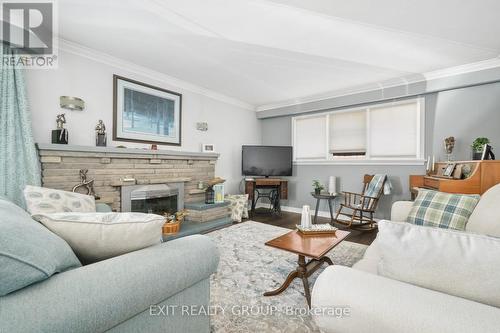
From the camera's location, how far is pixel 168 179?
3.47 meters

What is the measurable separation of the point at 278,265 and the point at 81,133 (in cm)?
285

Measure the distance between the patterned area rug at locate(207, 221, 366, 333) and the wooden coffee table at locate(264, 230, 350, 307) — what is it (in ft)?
0.35

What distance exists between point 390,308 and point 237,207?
3.68m

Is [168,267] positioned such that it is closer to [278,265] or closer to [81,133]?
[278,265]

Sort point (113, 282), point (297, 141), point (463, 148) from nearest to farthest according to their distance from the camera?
point (113, 282), point (463, 148), point (297, 141)

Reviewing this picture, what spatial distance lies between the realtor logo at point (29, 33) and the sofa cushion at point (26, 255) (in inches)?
97.2

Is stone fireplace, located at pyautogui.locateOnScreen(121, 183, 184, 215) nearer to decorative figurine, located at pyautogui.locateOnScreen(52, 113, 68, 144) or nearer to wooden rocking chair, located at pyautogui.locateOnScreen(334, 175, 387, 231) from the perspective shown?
decorative figurine, located at pyautogui.locateOnScreen(52, 113, 68, 144)

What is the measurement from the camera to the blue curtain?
2.20 metres

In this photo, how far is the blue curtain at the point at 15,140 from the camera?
2203mm

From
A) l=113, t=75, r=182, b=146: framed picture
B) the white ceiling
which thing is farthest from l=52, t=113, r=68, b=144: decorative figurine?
the white ceiling

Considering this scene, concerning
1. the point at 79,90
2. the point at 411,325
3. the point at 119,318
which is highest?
the point at 79,90

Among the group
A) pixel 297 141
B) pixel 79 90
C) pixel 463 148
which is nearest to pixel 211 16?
pixel 79 90

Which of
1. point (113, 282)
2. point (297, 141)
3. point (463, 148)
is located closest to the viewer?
point (113, 282)

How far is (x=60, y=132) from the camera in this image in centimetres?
253
